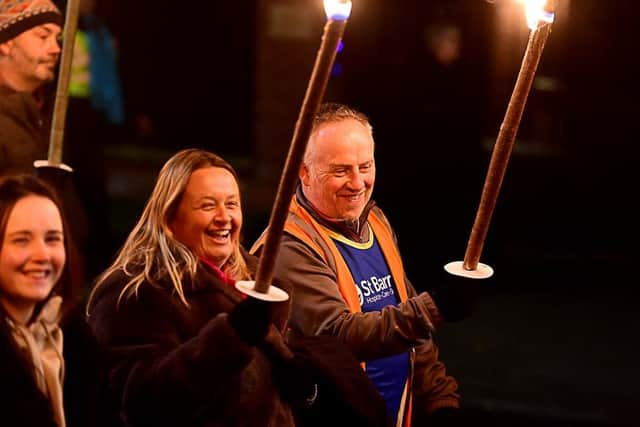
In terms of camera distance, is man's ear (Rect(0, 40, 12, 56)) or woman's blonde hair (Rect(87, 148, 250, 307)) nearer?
woman's blonde hair (Rect(87, 148, 250, 307))

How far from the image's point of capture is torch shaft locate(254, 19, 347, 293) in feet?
9.74

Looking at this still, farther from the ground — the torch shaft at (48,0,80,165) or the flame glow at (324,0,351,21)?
the flame glow at (324,0,351,21)

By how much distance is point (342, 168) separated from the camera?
4.14m

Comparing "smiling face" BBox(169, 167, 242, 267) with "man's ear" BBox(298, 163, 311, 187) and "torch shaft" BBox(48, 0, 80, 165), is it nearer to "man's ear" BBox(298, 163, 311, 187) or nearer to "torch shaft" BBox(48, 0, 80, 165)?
"man's ear" BBox(298, 163, 311, 187)

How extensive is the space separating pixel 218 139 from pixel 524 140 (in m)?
4.12

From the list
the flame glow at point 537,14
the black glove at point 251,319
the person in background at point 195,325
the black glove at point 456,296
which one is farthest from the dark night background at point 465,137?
the black glove at point 251,319

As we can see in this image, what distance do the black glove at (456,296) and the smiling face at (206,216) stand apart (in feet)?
1.95

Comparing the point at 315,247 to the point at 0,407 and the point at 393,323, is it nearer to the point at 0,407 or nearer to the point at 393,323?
the point at 393,323

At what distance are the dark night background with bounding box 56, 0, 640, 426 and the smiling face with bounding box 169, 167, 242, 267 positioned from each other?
423 cm

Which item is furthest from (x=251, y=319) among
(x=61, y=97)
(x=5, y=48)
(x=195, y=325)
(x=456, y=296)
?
(x=5, y=48)

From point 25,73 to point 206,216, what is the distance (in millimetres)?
1577

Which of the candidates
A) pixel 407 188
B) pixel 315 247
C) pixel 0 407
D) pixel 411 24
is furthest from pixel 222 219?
pixel 411 24

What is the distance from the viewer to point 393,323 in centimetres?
387

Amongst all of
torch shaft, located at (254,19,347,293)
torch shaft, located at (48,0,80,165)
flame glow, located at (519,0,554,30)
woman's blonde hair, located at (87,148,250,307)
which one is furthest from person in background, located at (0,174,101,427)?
flame glow, located at (519,0,554,30)
